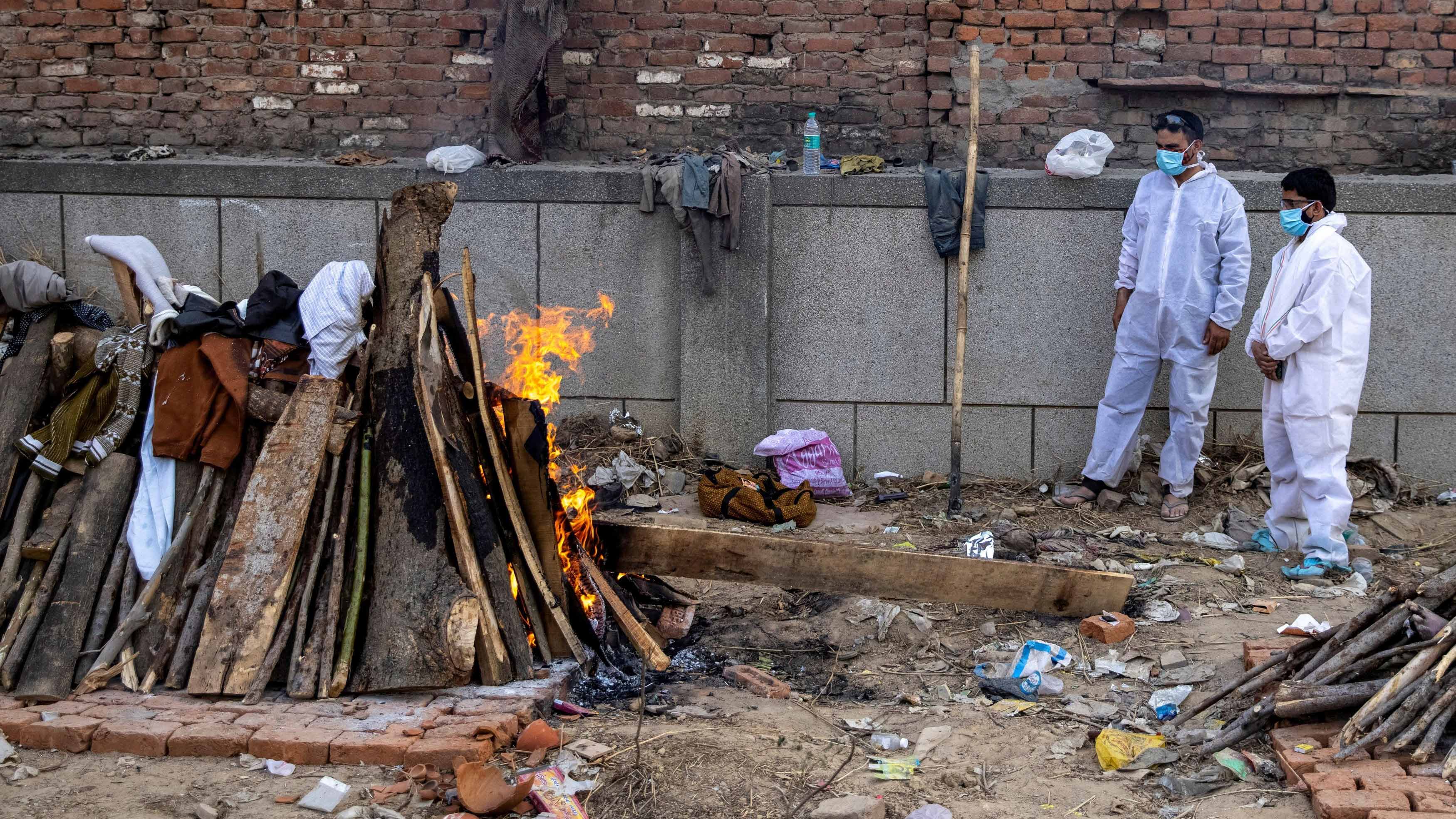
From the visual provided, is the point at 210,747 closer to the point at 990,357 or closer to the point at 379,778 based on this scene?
the point at 379,778

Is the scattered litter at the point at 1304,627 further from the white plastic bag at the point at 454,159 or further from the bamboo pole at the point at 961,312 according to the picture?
the white plastic bag at the point at 454,159

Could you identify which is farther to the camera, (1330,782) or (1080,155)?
(1080,155)

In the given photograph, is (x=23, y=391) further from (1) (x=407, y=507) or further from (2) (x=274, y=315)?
(1) (x=407, y=507)

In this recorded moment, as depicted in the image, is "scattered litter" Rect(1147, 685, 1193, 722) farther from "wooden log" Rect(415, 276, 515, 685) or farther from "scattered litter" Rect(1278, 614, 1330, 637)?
"wooden log" Rect(415, 276, 515, 685)

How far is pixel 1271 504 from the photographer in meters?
7.19

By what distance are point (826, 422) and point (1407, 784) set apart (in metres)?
4.81

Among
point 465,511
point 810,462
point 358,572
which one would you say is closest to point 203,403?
point 358,572

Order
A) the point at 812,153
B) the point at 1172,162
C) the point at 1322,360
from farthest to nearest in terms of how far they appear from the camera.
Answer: the point at 812,153
the point at 1172,162
the point at 1322,360

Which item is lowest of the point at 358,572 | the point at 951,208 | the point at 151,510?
the point at 358,572

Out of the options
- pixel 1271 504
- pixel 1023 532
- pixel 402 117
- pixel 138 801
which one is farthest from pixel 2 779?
pixel 1271 504

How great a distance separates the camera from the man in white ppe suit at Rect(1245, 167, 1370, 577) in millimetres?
6602

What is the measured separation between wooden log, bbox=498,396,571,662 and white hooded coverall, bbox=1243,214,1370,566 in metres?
4.02

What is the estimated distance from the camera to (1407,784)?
3838mm

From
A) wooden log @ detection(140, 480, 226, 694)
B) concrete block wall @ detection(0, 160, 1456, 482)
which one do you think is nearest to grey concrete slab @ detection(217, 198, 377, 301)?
concrete block wall @ detection(0, 160, 1456, 482)
